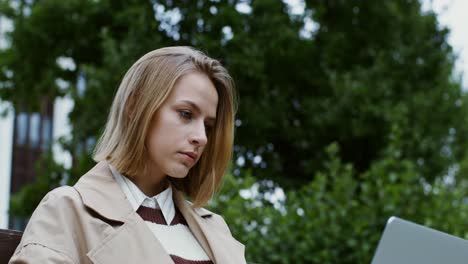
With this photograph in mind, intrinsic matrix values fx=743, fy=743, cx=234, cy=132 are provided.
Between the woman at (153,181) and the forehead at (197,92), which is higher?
the forehead at (197,92)

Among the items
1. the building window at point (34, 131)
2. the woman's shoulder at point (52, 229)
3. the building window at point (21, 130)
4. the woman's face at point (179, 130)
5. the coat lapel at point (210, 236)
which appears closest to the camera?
the woman's shoulder at point (52, 229)

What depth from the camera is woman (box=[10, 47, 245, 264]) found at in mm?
1754

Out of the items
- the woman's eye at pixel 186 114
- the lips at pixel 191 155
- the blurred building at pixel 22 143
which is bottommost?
the blurred building at pixel 22 143

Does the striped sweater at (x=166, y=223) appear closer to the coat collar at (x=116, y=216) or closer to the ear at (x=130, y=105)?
the coat collar at (x=116, y=216)

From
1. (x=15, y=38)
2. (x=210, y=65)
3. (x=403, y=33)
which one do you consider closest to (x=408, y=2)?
(x=403, y=33)

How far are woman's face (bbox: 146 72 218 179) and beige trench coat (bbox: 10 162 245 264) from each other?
0.14 metres

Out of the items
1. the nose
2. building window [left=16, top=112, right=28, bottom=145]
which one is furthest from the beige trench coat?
building window [left=16, top=112, right=28, bottom=145]

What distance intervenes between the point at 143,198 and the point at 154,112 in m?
0.24

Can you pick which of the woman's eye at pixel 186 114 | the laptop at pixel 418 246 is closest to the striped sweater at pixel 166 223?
the woman's eye at pixel 186 114

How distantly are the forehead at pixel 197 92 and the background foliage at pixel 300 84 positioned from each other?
3.07 metres

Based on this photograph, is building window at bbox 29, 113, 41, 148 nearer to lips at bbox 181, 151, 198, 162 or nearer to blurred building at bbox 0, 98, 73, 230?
blurred building at bbox 0, 98, 73, 230

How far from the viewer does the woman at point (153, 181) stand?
1.75 m

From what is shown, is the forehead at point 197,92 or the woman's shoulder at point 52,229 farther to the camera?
the forehead at point 197,92

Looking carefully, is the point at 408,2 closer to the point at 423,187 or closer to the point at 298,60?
the point at 298,60
